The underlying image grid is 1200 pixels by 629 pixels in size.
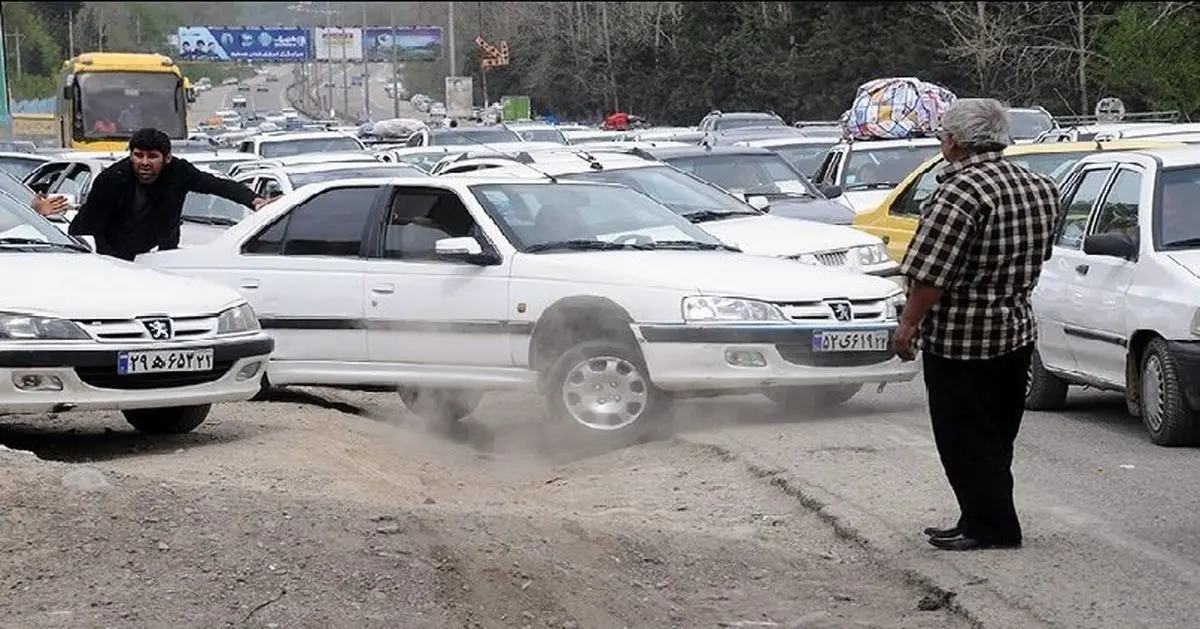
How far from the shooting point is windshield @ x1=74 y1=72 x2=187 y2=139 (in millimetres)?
39562

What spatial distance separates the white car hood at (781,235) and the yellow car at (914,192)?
1.25 feet

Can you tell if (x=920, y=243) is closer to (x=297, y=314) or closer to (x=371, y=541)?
(x=371, y=541)

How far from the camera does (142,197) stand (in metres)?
12.5

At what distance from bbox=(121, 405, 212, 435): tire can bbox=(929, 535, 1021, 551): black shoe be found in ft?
14.7

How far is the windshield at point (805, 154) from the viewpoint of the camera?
25.5 meters

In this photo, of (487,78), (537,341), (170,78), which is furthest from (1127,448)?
(487,78)

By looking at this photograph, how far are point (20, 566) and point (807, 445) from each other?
450cm

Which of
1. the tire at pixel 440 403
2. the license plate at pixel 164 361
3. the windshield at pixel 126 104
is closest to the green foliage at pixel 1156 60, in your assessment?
the windshield at pixel 126 104

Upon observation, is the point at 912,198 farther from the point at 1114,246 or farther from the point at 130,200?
the point at 130,200

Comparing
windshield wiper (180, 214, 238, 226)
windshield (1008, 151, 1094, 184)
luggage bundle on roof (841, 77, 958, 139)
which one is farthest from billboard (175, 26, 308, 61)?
windshield (1008, 151, 1094, 184)

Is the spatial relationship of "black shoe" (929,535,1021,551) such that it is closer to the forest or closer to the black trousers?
the black trousers

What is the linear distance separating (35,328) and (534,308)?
2783mm

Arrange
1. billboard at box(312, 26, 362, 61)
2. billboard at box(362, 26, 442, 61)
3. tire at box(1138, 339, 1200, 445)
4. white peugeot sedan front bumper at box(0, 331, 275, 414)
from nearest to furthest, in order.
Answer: white peugeot sedan front bumper at box(0, 331, 275, 414) → tire at box(1138, 339, 1200, 445) → billboard at box(362, 26, 442, 61) → billboard at box(312, 26, 362, 61)

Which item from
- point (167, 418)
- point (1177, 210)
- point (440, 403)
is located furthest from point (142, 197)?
point (1177, 210)
